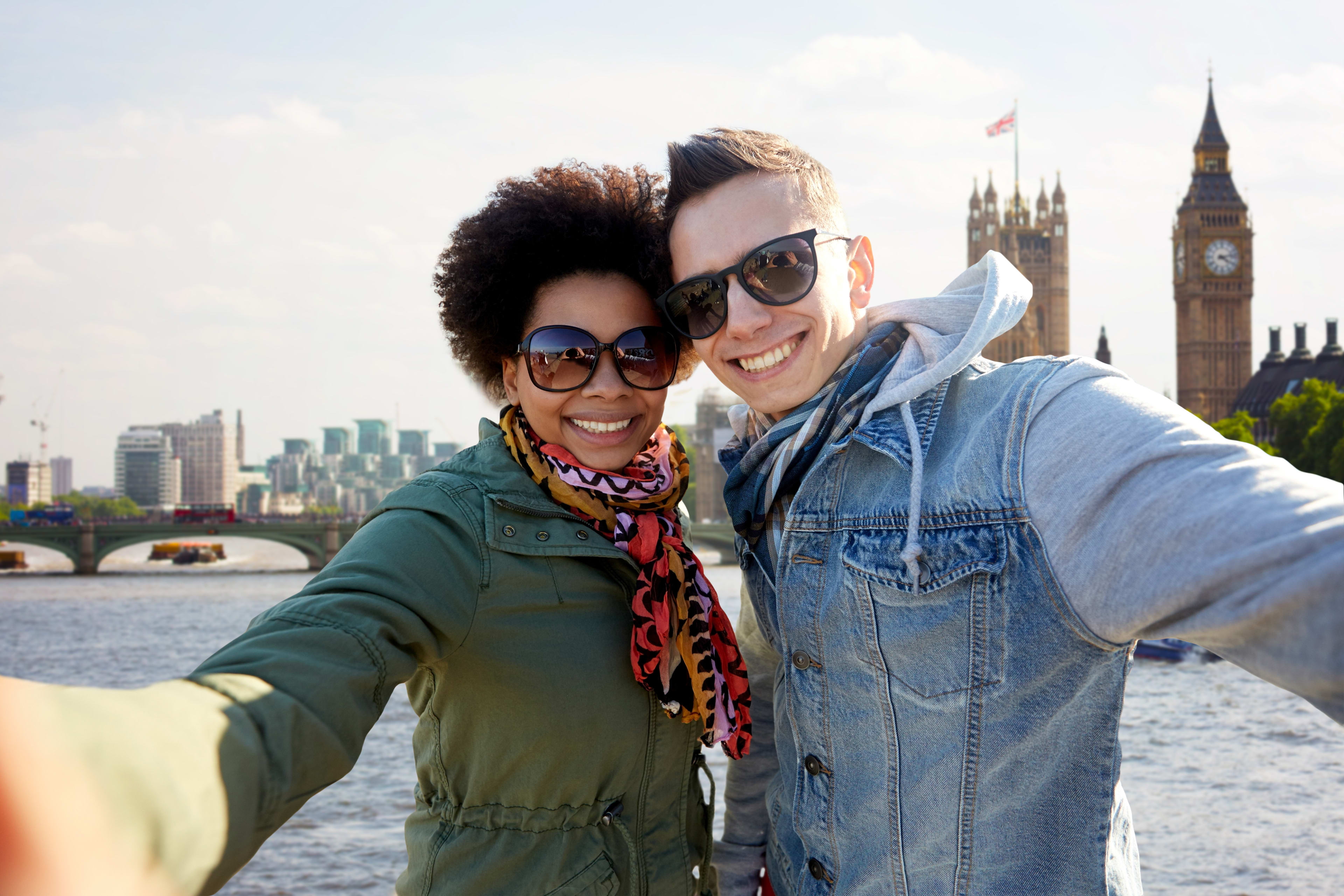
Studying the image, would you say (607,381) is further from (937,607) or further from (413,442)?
(413,442)

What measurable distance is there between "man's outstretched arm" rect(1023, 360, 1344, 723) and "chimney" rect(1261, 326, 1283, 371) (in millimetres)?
61486

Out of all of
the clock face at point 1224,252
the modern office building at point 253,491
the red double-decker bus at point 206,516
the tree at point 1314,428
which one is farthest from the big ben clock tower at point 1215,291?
the modern office building at point 253,491

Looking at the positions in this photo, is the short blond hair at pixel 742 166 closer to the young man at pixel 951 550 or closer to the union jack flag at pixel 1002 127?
the young man at pixel 951 550

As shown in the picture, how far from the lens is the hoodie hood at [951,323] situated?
1.46 m

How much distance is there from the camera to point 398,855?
943 cm

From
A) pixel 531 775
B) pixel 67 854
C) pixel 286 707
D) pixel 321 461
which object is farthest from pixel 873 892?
pixel 321 461

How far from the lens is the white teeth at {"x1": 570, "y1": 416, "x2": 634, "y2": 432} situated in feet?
6.37

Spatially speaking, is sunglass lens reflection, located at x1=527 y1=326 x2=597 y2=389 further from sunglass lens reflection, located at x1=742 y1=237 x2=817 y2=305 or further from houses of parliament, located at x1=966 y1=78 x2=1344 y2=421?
houses of parliament, located at x1=966 y1=78 x2=1344 y2=421

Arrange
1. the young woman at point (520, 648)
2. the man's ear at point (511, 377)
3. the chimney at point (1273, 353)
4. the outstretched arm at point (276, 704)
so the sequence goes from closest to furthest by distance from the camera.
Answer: the outstretched arm at point (276, 704)
the young woman at point (520, 648)
the man's ear at point (511, 377)
the chimney at point (1273, 353)

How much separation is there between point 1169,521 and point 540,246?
129 centimetres

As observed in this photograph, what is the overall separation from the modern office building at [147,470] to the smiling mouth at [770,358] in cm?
14472

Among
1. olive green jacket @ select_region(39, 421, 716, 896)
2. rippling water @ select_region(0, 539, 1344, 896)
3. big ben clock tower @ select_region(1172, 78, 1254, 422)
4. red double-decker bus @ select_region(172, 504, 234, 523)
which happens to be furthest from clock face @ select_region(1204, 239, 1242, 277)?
olive green jacket @ select_region(39, 421, 716, 896)

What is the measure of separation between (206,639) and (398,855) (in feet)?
48.7

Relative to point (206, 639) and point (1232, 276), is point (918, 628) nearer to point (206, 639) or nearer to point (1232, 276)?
point (206, 639)
